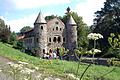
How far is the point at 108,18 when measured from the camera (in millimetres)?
72000

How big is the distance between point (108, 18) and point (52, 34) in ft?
35.8

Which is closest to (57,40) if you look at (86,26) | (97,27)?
(97,27)

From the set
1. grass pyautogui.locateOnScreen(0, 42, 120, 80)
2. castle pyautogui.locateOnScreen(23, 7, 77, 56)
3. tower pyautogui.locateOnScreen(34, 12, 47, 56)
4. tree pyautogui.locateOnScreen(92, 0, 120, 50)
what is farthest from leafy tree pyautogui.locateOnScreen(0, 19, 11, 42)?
grass pyautogui.locateOnScreen(0, 42, 120, 80)

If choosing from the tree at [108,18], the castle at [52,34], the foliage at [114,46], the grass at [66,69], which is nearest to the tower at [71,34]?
the castle at [52,34]

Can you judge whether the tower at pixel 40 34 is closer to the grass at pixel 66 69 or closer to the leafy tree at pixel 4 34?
the leafy tree at pixel 4 34

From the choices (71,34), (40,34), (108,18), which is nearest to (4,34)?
(40,34)

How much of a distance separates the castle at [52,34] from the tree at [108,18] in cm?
456

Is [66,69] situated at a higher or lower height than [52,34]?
lower

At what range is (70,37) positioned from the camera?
72500mm

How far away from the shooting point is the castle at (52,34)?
226 ft

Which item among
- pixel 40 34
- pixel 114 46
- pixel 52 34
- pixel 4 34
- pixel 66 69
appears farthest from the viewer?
pixel 52 34

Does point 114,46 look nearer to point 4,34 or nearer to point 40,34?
point 40,34

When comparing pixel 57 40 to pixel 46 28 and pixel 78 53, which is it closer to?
pixel 46 28

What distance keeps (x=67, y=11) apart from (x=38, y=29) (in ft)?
94.3
